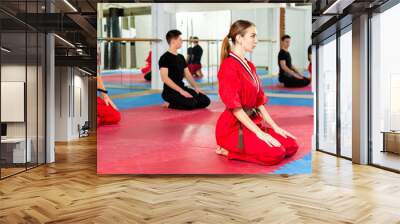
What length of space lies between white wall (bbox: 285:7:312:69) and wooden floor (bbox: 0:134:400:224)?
160 centimetres

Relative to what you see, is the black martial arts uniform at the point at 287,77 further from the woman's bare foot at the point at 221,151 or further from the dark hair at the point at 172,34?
the dark hair at the point at 172,34

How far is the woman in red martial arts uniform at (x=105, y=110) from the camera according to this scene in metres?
5.75

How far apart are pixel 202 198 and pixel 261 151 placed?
1.39 metres

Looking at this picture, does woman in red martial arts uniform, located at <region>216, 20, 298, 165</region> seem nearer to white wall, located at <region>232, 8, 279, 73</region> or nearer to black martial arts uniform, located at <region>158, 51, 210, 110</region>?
white wall, located at <region>232, 8, 279, 73</region>

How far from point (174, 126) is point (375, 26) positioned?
3.68 meters

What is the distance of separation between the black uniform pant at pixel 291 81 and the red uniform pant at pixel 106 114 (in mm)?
2239

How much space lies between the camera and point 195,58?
5.81 metres

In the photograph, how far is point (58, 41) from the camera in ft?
27.9

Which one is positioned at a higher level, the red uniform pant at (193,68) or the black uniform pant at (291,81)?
the red uniform pant at (193,68)

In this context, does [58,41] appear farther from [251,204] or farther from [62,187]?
[251,204]

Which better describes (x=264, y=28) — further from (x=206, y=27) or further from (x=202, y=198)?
(x=202, y=198)

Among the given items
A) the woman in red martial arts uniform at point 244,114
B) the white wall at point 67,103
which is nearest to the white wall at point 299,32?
the woman in red martial arts uniform at point 244,114

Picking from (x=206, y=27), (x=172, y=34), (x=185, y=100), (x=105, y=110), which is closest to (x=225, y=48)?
(x=206, y=27)

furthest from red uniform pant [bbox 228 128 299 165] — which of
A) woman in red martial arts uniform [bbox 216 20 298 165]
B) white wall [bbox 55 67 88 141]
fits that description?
white wall [bbox 55 67 88 141]
